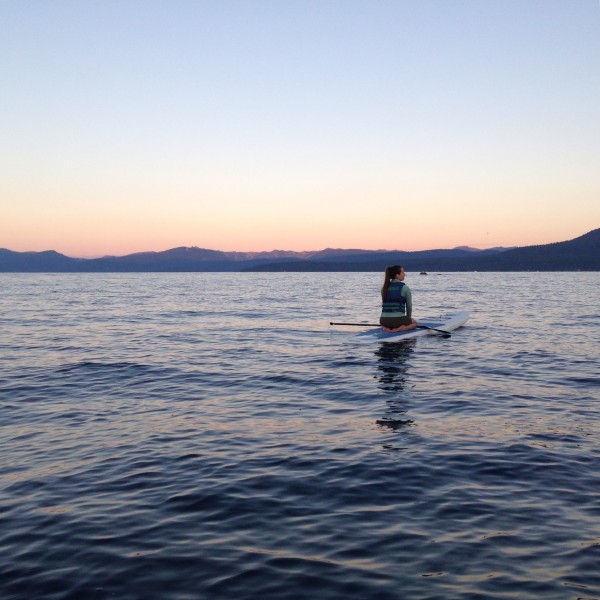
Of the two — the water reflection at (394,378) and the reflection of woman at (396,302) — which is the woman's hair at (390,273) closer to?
the reflection of woman at (396,302)

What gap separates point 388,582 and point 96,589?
2.59 m

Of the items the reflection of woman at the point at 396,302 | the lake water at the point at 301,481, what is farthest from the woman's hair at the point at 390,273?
the lake water at the point at 301,481

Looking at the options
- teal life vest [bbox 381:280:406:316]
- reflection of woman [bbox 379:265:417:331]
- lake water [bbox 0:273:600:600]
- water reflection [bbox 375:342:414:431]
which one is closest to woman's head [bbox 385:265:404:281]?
reflection of woman [bbox 379:265:417:331]

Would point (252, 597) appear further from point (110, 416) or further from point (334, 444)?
point (110, 416)

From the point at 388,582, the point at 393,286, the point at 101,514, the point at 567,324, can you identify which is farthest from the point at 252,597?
the point at 567,324

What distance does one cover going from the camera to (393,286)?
65.9 ft

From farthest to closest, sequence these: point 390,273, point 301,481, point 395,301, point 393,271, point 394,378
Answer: point 395,301, point 390,273, point 393,271, point 394,378, point 301,481

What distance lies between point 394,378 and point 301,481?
800 centimetres

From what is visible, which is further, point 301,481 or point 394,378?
point 394,378

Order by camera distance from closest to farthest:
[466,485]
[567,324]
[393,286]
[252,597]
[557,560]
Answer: [252,597] → [557,560] → [466,485] → [393,286] → [567,324]

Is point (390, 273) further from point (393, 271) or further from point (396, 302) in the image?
point (396, 302)

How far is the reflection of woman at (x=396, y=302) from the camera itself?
1995 cm

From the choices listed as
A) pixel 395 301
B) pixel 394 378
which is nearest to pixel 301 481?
pixel 394 378

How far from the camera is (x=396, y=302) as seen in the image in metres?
20.8
